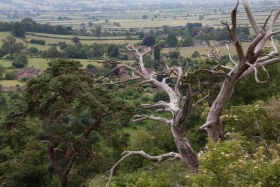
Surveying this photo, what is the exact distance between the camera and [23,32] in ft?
285

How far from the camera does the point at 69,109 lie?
563 inches

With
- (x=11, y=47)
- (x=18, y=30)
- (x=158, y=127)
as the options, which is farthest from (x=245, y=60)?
(x=18, y=30)

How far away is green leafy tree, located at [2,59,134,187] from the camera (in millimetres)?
14055

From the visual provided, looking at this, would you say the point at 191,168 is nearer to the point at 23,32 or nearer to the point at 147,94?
the point at 147,94

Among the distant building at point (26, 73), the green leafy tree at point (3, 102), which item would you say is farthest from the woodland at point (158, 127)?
the distant building at point (26, 73)

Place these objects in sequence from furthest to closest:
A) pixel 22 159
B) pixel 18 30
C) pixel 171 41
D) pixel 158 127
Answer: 1. pixel 171 41
2. pixel 18 30
3. pixel 22 159
4. pixel 158 127

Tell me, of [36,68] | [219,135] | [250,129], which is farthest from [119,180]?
[36,68]

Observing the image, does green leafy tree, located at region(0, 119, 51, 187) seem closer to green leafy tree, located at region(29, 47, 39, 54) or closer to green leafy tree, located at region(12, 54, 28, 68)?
green leafy tree, located at region(12, 54, 28, 68)

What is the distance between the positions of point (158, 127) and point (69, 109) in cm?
562

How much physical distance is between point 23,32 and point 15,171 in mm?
75915

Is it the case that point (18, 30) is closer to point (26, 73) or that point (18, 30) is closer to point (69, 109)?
point (26, 73)

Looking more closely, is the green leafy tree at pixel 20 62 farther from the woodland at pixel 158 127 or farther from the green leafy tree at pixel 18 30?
the woodland at pixel 158 127

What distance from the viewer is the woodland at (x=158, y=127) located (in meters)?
6.62

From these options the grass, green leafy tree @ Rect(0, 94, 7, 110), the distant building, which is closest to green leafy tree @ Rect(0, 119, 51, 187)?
green leafy tree @ Rect(0, 94, 7, 110)
